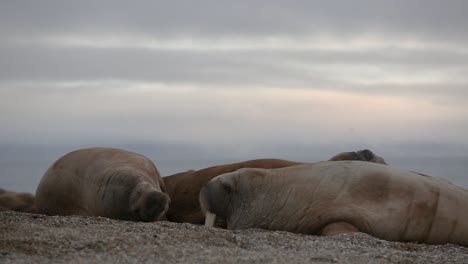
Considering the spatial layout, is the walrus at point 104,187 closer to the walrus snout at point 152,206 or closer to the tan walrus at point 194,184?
the walrus snout at point 152,206

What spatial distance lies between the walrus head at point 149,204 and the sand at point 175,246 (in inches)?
73.7

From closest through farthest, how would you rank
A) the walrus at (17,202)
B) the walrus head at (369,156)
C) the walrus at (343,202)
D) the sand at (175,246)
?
the sand at (175,246)
the walrus at (343,202)
the walrus head at (369,156)
the walrus at (17,202)

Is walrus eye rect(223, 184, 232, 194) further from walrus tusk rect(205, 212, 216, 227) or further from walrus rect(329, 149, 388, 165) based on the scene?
walrus rect(329, 149, 388, 165)

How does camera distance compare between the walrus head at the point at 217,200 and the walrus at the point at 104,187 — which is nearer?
the walrus head at the point at 217,200

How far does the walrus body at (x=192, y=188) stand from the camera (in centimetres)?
1283

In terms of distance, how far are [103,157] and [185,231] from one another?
181 inches

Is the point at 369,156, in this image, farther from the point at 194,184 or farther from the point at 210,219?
the point at 210,219

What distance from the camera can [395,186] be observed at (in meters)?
10.0

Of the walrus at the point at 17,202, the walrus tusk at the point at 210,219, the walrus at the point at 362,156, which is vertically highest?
the walrus at the point at 362,156

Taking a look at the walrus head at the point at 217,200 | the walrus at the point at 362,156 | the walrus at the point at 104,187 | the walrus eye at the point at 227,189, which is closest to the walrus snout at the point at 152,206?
the walrus at the point at 104,187

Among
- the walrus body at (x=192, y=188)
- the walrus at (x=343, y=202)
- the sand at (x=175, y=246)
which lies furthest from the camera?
the walrus body at (x=192, y=188)

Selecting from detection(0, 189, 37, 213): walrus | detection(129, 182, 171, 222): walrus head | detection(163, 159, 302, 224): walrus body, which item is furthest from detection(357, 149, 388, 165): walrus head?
detection(0, 189, 37, 213): walrus

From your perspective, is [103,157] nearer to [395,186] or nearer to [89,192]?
[89,192]

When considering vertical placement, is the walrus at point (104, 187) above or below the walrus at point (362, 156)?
below
